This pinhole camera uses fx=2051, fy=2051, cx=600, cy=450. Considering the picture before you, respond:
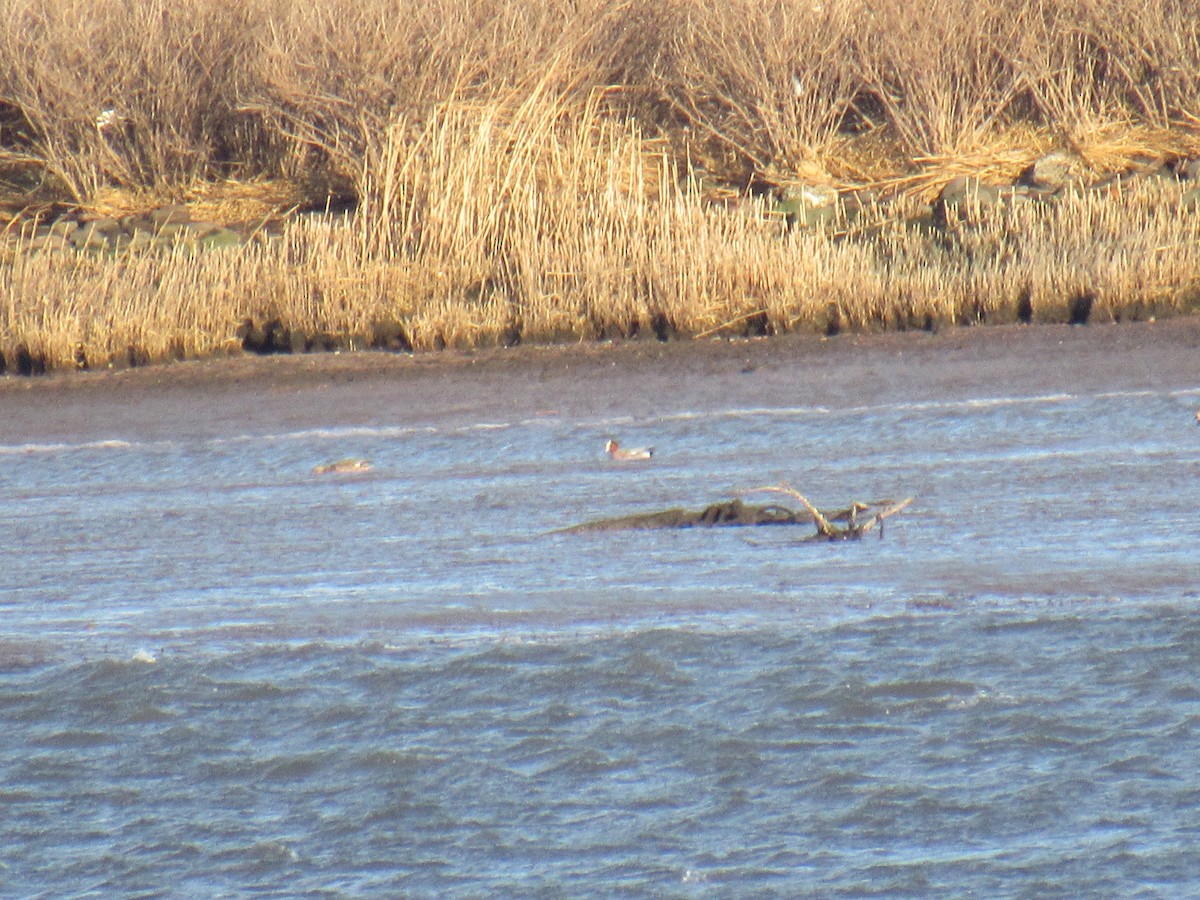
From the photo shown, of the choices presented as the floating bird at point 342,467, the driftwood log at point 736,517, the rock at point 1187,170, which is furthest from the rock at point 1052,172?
the driftwood log at point 736,517

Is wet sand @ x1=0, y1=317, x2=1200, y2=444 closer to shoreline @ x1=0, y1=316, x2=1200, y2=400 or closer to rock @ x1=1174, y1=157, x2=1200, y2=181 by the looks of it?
shoreline @ x1=0, y1=316, x2=1200, y2=400

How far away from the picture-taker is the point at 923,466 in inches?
387

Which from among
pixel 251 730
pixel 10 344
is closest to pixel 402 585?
pixel 251 730

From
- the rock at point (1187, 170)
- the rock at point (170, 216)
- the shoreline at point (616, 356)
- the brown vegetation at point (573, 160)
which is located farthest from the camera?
the rock at point (170, 216)

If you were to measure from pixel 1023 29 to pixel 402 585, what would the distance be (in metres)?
13.1

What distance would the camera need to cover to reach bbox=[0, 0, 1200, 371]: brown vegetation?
590 inches

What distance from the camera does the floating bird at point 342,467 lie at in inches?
420

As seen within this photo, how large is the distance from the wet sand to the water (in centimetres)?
228

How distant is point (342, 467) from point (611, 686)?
4.52 metres

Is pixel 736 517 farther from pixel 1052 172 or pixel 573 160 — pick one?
pixel 1052 172

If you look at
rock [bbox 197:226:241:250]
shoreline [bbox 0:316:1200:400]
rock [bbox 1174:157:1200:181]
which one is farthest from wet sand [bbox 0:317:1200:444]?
rock [bbox 1174:157:1200:181]

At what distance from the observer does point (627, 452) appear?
10734 millimetres

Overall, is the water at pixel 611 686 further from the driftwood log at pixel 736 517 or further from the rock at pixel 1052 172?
the rock at pixel 1052 172

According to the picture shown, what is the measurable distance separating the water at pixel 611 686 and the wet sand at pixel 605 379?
2275 mm
